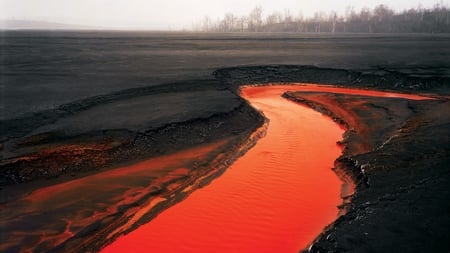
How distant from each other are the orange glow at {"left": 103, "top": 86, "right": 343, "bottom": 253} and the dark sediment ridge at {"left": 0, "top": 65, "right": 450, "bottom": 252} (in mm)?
568

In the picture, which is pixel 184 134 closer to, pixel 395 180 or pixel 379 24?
pixel 395 180

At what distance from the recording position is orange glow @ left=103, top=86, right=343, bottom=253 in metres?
6.00

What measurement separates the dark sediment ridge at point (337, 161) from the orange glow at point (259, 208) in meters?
0.57

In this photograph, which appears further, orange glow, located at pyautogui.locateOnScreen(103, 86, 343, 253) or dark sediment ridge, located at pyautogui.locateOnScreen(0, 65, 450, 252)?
orange glow, located at pyautogui.locateOnScreen(103, 86, 343, 253)

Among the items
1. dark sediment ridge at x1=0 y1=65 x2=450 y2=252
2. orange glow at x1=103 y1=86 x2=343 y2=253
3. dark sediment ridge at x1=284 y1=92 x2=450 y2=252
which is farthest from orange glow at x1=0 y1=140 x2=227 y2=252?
dark sediment ridge at x1=284 y1=92 x2=450 y2=252

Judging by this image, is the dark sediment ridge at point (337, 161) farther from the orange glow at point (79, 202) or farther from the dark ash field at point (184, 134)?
the orange glow at point (79, 202)

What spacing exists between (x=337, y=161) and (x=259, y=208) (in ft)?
10.3

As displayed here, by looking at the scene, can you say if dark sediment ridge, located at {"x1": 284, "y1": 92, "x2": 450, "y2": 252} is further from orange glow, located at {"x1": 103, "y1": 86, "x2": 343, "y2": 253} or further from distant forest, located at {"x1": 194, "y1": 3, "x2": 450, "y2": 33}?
distant forest, located at {"x1": 194, "y1": 3, "x2": 450, "y2": 33}

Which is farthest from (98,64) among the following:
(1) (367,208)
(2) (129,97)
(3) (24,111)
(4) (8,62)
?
(1) (367,208)

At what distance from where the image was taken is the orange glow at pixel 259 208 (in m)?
6.00

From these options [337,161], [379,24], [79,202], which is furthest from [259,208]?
[379,24]

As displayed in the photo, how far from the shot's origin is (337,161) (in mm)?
9289

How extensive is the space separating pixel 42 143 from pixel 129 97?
18.8 ft

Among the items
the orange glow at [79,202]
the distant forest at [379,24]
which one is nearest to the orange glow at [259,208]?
the orange glow at [79,202]
